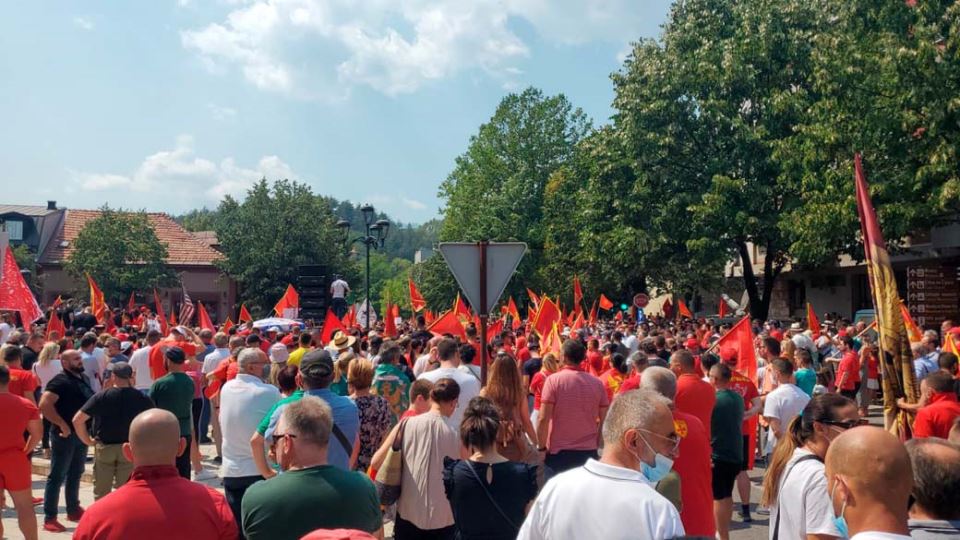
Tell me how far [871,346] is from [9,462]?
14.8m

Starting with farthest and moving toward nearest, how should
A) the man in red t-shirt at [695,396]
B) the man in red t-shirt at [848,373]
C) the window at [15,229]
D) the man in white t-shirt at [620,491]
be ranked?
the window at [15,229], the man in red t-shirt at [848,373], the man in red t-shirt at [695,396], the man in white t-shirt at [620,491]

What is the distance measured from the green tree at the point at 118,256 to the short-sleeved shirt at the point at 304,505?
51.6 meters

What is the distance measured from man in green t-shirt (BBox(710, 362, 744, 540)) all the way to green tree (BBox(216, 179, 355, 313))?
1812 inches

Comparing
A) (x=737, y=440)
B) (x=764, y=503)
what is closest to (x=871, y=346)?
(x=737, y=440)

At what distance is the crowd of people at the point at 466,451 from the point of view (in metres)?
3.35

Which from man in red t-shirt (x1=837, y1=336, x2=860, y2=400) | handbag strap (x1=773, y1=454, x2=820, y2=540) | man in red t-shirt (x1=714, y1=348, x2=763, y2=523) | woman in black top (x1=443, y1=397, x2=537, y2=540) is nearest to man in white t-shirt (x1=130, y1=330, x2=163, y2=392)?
man in red t-shirt (x1=714, y1=348, x2=763, y2=523)

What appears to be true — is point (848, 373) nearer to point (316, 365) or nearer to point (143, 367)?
point (143, 367)

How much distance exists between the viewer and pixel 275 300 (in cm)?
5459

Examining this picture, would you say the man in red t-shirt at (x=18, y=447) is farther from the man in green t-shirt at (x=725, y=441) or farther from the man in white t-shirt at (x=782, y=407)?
the man in white t-shirt at (x=782, y=407)

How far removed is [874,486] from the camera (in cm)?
297

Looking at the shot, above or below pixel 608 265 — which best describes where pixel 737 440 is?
below

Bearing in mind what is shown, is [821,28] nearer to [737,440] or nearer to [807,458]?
[737,440]

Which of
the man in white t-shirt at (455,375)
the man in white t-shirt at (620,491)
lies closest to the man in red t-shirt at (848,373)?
the man in white t-shirt at (455,375)

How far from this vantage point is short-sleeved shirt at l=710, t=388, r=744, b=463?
8641 millimetres
